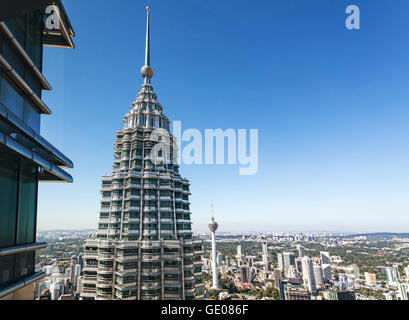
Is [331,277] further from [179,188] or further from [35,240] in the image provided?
[35,240]

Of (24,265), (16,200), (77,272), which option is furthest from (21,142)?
(77,272)

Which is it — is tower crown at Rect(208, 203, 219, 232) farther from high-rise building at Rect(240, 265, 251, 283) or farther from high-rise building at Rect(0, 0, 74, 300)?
high-rise building at Rect(0, 0, 74, 300)

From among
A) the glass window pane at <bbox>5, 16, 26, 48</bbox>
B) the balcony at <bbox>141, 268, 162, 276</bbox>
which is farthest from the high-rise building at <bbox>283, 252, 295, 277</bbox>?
the glass window pane at <bbox>5, 16, 26, 48</bbox>

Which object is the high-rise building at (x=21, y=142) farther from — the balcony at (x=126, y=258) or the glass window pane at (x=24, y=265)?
the balcony at (x=126, y=258)

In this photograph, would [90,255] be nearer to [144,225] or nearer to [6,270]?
[144,225]

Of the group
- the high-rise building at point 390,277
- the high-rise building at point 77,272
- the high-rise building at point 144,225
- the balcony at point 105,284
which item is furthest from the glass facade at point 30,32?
the high-rise building at point 390,277
